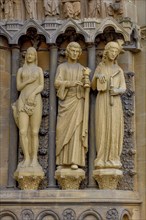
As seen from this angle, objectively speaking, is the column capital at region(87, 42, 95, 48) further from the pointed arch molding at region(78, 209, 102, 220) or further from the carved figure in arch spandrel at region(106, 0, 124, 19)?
the pointed arch molding at region(78, 209, 102, 220)

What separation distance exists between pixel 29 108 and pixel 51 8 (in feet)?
4.93

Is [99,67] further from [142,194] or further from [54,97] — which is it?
[142,194]

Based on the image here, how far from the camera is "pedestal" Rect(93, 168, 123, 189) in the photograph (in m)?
6.29

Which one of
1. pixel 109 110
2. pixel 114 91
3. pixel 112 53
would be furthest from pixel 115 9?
pixel 109 110

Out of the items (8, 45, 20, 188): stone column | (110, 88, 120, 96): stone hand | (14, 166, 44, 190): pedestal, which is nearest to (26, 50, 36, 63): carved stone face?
(8, 45, 20, 188): stone column

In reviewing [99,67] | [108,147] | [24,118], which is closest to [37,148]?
[24,118]

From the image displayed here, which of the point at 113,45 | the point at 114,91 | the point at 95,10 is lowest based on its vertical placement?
the point at 114,91

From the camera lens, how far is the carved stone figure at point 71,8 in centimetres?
685

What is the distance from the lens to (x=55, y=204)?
630cm

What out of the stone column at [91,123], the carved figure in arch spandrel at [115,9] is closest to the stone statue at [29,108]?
the stone column at [91,123]

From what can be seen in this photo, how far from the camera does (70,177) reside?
20.8 feet

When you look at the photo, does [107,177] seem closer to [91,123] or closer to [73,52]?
[91,123]

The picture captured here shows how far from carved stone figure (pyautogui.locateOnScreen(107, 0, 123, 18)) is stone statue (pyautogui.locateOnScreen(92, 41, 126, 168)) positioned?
0.55 meters

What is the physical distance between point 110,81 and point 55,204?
1791 millimetres
